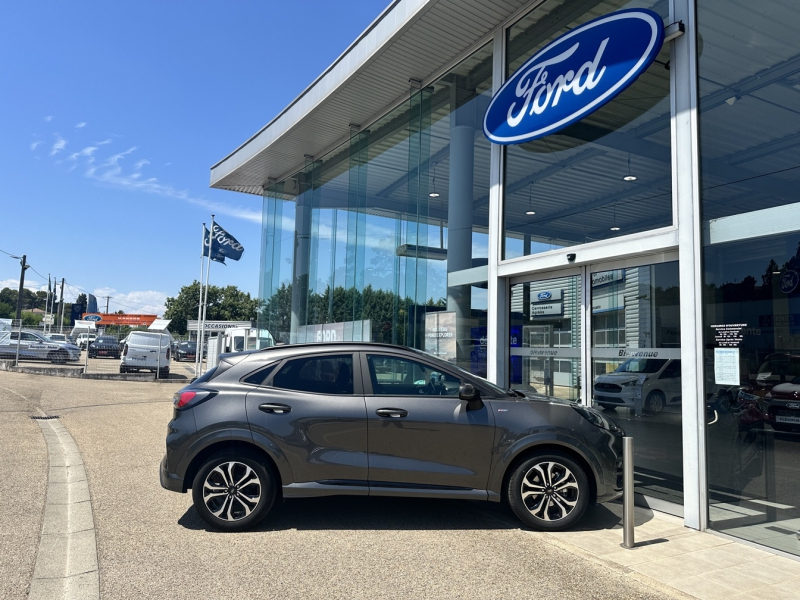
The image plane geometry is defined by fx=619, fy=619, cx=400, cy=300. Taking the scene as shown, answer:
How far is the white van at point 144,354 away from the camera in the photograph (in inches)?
977

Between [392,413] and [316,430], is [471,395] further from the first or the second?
[316,430]

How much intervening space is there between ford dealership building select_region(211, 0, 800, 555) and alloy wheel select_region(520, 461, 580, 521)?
1.33 meters

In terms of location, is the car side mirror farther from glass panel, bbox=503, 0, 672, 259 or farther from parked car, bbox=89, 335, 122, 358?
parked car, bbox=89, 335, 122, 358

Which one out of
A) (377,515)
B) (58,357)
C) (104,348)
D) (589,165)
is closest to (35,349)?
(58,357)

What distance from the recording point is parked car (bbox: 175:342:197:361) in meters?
45.9

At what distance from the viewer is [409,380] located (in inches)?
227

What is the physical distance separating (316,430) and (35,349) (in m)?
27.8

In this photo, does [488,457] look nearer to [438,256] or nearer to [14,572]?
[14,572]

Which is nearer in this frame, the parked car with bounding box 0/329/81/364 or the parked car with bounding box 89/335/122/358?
the parked car with bounding box 0/329/81/364

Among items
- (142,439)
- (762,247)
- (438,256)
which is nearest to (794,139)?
(762,247)

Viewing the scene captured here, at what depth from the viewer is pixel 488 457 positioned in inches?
218

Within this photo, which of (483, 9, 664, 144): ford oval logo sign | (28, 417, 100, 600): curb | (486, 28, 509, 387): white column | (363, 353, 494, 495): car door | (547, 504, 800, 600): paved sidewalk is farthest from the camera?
(486, 28, 509, 387): white column

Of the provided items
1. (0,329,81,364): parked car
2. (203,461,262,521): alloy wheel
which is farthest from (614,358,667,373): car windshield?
(0,329,81,364): parked car

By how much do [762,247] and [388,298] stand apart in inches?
283
